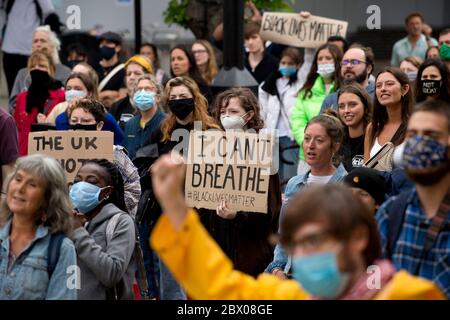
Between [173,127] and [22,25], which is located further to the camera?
[22,25]

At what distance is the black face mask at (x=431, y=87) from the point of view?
8314 mm

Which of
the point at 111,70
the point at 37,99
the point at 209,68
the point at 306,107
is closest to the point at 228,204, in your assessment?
the point at 306,107

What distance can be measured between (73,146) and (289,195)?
5.71 feet

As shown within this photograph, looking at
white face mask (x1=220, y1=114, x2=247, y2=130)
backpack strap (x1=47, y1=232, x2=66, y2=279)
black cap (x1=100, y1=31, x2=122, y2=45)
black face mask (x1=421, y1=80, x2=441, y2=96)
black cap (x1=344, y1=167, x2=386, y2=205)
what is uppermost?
black cap (x1=100, y1=31, x2=122, y2=45)

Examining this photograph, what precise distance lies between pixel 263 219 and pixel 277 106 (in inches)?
161

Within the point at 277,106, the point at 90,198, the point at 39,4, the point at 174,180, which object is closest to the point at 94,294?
the point at 90,198

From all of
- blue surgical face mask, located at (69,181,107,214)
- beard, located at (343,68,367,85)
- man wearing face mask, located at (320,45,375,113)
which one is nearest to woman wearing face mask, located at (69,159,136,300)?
blue surgical face mask, located at (69,181,107,214)

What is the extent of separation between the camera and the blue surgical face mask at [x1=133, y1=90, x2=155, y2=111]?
32.0ft

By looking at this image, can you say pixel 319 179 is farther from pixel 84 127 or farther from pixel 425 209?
pixel 425 209

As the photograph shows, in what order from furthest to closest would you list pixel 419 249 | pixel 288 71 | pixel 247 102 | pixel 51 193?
pixel 288 71
pixel 247 102
pixel 51 193
pixel 419 249

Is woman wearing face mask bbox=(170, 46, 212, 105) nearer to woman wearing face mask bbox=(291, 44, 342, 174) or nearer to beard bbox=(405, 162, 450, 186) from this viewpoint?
woman wearing face mask bbox=(291, 44, 342, 174)

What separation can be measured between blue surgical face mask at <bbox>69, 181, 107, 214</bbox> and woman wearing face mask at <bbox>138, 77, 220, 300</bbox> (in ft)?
6.07

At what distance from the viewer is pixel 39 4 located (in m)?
13.7

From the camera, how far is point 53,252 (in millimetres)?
5840
